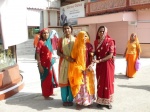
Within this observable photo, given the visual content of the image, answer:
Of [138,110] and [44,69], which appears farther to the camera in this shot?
[44,69]

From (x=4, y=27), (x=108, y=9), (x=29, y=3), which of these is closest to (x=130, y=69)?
(x=4, y=27)

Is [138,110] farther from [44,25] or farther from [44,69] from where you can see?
[44,25]

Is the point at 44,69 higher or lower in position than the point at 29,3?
lower

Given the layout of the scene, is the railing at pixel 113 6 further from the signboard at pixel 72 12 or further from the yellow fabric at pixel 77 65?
the yellow fabric at pixel 77 65

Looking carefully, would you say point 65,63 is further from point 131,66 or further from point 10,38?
point 131,66

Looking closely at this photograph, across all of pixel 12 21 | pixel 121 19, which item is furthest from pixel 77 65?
pixel 121 19

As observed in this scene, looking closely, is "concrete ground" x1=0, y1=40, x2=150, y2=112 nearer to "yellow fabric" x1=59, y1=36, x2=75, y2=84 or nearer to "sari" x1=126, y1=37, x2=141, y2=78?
"yellow fabric" x1=59, y1=36, x2=75, y2=84

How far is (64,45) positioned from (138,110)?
1.87m

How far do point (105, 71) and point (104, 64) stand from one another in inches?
5.3

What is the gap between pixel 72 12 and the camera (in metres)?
19.2

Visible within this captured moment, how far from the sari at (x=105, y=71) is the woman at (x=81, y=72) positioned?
0.51ft

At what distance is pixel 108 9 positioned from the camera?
15586 millimetres

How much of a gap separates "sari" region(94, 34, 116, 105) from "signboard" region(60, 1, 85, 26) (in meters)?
13.9

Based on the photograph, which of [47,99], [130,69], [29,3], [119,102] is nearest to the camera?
[119,102]
